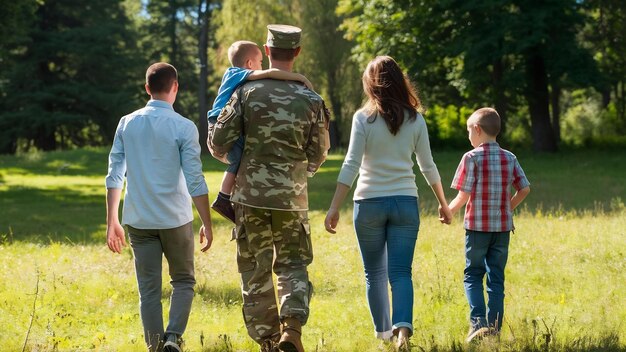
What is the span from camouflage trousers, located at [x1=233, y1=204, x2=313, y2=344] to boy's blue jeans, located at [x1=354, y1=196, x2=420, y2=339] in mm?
475

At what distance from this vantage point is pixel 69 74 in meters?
53.9

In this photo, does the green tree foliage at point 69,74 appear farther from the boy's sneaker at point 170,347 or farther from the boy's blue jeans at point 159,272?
the boy's sneaker at point 170,347

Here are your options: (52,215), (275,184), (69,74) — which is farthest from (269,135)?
(69,74)

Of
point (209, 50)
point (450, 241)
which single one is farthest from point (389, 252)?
point (209, 50)

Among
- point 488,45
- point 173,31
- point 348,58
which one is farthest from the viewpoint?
point 173,31

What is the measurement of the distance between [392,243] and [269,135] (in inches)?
46.3

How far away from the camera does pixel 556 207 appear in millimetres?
17078

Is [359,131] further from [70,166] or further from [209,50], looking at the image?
[209,50]

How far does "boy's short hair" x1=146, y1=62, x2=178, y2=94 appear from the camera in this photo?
6082 millimetres

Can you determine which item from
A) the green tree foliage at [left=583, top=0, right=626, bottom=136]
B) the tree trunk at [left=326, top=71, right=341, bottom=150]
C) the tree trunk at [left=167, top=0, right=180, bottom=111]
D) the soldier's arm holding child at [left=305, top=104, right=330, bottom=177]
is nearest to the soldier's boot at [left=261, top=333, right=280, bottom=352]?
the soldier's arm holding child at [left=305, top=104, right=330, bottom=177]

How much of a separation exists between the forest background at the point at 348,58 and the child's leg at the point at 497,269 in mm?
22135

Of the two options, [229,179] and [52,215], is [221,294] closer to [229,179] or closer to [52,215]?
[229,179]

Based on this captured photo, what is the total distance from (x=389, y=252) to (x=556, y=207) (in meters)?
11.4

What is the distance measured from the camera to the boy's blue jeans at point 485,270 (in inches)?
256
